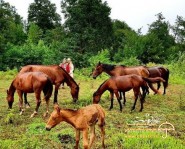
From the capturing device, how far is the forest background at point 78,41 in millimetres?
31797

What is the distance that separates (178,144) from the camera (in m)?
8.68

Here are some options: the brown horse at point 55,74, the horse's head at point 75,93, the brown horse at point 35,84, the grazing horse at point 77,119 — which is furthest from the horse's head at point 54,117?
the horse's head at point 75,93

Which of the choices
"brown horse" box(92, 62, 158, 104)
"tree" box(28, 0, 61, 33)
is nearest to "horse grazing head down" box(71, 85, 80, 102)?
"brown horse" box(92, 62, 158, 104)

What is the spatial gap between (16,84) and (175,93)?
992 cm

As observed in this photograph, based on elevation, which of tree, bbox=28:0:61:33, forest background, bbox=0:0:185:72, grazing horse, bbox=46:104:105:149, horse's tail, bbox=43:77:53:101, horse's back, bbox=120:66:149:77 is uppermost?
tree, bbox=28:0:61:33

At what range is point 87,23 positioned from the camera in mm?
41281

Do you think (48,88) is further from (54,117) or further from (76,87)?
(54,117)

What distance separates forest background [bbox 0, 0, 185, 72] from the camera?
104 feet

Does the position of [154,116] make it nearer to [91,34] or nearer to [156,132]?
[156,132]

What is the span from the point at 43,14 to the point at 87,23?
19.2m

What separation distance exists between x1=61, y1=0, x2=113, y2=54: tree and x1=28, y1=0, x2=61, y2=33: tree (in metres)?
15.6

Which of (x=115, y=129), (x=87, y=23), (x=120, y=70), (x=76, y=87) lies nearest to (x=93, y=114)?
(x=115, y=129)

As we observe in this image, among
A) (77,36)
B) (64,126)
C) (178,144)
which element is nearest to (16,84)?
(64,126)

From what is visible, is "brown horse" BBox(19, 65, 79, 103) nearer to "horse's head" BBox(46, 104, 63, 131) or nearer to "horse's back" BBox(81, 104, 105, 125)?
"horse's back" BBox(81, 104, 105, 125)
